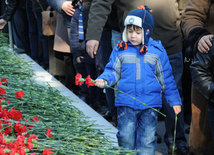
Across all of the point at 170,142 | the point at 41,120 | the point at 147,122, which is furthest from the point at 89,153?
the point at 170,142

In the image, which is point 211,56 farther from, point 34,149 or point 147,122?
point 34,149

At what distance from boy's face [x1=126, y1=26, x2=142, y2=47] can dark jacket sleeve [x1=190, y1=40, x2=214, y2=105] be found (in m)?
0.42

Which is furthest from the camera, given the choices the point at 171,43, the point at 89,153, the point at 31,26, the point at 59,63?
the point at 31,26

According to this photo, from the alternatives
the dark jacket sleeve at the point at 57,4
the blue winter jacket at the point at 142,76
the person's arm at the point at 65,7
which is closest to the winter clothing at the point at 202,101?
the blue winter jacket at the point at 142,76

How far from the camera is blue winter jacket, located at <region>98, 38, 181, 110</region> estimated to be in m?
2.81

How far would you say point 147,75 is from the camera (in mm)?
2816

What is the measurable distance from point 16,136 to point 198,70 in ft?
4.12

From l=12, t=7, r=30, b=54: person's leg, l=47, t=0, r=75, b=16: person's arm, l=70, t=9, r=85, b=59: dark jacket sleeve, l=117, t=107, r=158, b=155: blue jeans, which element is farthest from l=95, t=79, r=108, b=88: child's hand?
l=12, t=7, r=30, b=54: person's leg

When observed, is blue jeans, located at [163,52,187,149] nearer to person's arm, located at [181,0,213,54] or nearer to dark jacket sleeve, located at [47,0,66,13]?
person's arm, located at [181,0,213,54]

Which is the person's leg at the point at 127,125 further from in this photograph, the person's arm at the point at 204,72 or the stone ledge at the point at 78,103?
the person's arm at the point at 204,72

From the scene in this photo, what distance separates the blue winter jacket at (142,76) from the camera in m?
2.81

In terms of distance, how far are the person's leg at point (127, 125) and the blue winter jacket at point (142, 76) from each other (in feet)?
0.17

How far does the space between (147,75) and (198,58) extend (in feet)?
1.21

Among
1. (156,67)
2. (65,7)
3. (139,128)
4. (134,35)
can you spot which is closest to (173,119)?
(139,128)
